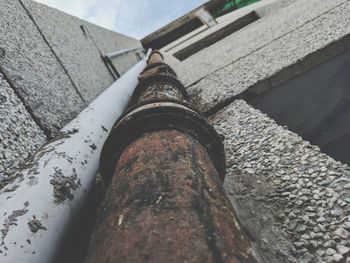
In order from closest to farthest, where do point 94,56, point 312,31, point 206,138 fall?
point 206,138
point 312,31
point 94,56

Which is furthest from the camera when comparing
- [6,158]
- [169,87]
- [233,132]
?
[169,87]

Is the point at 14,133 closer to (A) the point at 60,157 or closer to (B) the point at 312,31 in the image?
(A) the point at 60,157

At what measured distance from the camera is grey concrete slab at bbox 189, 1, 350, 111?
90.0 inches

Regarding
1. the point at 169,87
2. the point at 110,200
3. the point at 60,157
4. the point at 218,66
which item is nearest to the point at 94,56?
the point at 218,66

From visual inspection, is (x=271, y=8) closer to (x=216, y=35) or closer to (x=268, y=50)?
(x=216, y=35)

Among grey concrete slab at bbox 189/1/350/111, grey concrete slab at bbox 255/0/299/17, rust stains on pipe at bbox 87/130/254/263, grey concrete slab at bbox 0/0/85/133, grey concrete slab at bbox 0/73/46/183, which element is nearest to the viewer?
rust stains on pipe at bbox 87/130/254/263

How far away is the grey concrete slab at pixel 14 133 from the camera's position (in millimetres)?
1380

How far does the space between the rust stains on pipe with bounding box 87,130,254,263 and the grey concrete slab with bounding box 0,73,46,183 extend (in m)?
0.58

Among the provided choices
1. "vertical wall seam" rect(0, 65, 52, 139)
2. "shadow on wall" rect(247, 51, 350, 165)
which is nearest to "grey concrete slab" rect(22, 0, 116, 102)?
"vertical wall seam" rect(0, 65, 52, 139)

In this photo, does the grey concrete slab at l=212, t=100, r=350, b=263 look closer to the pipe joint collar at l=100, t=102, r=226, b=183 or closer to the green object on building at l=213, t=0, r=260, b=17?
the pipe joint collar at l=100, t=102, r=226, b=183

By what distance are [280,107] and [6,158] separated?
5.41ft

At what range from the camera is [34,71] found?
1936mm

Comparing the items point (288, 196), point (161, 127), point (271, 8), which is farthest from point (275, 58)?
point (271, 8)

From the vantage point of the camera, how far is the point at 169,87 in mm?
2199
